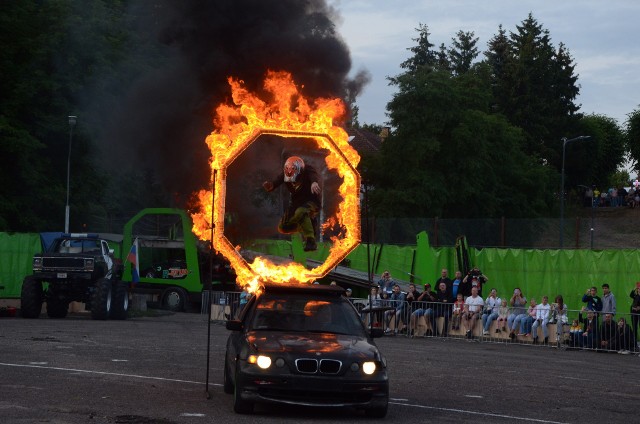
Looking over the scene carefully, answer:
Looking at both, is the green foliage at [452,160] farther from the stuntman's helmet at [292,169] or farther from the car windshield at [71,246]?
the stuntman's helmet at [292,169]

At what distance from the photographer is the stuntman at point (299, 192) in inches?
750

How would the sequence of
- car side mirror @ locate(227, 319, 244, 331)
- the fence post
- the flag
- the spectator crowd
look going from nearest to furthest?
car side mirror @ locate(227, 319, 244, 331) < the spectator crowd < the flag < the fence post

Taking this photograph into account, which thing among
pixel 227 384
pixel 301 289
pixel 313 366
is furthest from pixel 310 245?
pixel 313 366

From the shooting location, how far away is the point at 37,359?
19078mm

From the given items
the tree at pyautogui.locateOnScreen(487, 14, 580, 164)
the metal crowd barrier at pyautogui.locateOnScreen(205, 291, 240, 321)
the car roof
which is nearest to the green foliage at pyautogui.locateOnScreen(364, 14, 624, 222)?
the tree at pyautogui.locateOnScreen(487, 14, 580, 164)

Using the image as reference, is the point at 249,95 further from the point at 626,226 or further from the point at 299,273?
the point at 626,226

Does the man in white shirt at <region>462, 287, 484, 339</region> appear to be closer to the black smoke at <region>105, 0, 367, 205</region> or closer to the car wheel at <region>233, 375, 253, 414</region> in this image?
the black smoke at <region>105, 0, 367, 205</region>

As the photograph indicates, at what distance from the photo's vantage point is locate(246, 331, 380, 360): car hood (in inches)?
522

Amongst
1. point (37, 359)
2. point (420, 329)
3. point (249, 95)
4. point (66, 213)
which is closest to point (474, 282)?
point (420, 329)

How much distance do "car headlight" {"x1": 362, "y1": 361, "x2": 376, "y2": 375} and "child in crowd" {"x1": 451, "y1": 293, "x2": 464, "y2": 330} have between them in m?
16.9

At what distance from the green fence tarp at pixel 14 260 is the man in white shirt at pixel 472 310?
1780 cm

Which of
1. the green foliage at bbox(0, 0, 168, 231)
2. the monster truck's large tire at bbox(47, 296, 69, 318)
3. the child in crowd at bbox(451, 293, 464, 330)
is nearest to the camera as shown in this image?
the child in crowd at bbox(451, 293, 464, 330)

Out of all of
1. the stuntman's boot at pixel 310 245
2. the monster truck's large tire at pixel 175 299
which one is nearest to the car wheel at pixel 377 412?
the stuntman's boot at pixel 310 245

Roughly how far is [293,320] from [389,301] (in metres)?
16.9
